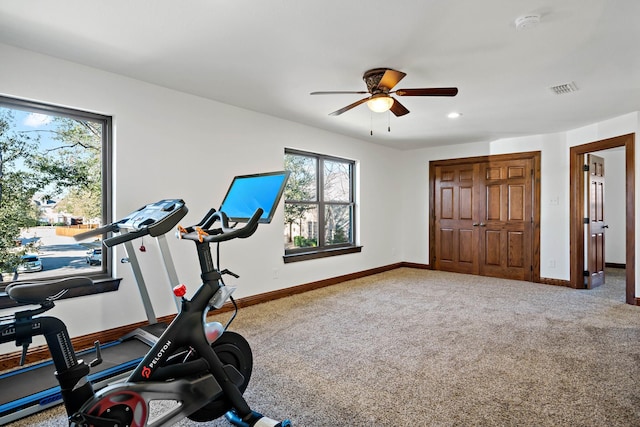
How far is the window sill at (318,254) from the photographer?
4.61 meters

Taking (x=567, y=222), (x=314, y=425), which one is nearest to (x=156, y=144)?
(x=314, y=425)

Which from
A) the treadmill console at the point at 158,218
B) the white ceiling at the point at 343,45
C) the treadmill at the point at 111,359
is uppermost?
the white ceiling at the point at 343,45

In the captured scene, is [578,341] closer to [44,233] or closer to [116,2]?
[116,2]

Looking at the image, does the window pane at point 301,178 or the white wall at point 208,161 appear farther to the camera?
the window pane at point 301,178

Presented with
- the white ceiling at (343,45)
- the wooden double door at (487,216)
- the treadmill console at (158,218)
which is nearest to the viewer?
the treadmill console at (158,218)

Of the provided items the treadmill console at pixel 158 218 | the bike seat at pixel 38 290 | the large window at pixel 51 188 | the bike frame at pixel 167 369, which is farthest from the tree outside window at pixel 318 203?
the bike seat at pixel 38 290

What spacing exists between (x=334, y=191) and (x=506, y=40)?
341cm

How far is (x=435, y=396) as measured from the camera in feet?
6.86

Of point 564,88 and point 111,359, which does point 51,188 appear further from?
point 564,88

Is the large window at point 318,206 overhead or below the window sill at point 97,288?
overhead

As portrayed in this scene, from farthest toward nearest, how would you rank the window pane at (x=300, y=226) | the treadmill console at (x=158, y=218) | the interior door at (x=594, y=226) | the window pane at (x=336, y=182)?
1. the window pane at (x=336, y=182)
2. the interior door at (x=594, y=226)
3. the window pane at (x=300, y=226)
4. the treadmill console at (x=158, y=218)

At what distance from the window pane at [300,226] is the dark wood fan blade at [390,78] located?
234 centimetres

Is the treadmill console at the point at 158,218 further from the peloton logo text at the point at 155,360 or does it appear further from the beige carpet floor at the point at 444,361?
the beige carpet floor at the point at 444,361

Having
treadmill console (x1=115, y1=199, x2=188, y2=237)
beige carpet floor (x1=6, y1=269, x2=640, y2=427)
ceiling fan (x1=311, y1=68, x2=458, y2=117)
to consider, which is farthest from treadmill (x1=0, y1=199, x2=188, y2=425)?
ceiling fan (x1=311, y1=68, x2=458, y2=117)
